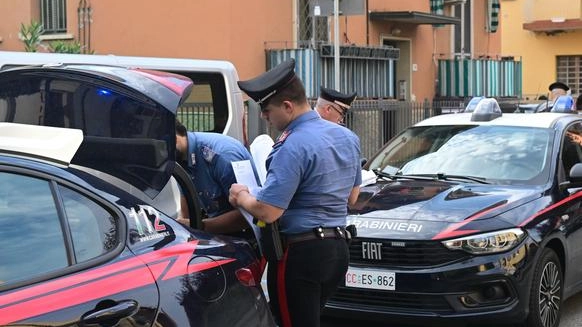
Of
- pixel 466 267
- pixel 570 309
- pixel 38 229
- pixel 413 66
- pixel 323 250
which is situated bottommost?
pixel 570 309

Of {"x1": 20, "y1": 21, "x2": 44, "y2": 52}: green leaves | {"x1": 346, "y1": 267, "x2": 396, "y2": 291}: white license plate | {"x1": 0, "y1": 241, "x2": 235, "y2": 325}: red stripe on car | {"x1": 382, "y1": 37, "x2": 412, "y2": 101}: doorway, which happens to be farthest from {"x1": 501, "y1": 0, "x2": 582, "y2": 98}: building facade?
{"x1": 0, "y1": 241, "x2": 235, "y2": 325}: red stripe on car

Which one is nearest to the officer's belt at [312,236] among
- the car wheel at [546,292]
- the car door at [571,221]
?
the car wheel at [546,292]

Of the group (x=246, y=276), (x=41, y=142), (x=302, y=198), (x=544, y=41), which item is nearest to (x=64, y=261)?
(x=41, y=142)

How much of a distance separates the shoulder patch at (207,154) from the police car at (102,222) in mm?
377

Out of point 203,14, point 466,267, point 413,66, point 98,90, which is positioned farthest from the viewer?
point 413,66

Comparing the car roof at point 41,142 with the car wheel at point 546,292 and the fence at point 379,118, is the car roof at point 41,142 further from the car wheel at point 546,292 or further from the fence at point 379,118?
the fence at point 379,118

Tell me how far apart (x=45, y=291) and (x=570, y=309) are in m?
5.13

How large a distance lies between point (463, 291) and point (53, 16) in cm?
940

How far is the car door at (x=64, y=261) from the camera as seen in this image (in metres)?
2.50

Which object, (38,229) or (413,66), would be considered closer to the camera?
(38,229)

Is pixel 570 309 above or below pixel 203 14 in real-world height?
below

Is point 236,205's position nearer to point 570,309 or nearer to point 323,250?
point 323,250

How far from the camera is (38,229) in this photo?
8.75 feet

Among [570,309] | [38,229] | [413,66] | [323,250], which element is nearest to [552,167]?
[570,309]
